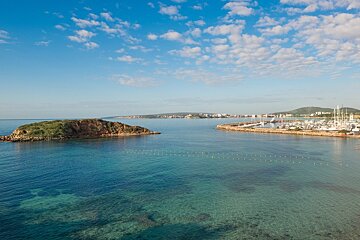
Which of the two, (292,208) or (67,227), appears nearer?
(67,227)

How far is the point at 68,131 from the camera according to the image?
11675 cm

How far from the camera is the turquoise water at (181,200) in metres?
23.7

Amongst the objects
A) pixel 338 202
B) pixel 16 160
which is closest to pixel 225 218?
pixel 338 202

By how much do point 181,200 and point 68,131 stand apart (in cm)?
9721

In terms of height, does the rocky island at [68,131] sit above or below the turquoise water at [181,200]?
above

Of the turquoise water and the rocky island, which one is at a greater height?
the rocky island

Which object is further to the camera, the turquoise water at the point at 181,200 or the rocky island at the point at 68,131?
the rocky island at the point at 68,131

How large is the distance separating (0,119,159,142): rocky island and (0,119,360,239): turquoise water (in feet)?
188

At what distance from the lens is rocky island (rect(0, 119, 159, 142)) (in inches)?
4259

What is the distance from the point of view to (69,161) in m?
59.4

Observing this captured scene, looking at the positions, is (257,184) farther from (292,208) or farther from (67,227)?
(67,227)

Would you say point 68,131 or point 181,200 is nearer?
point 181,200

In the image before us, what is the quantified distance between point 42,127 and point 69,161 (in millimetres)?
65943

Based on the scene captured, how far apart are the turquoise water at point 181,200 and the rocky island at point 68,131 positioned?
57.2m
